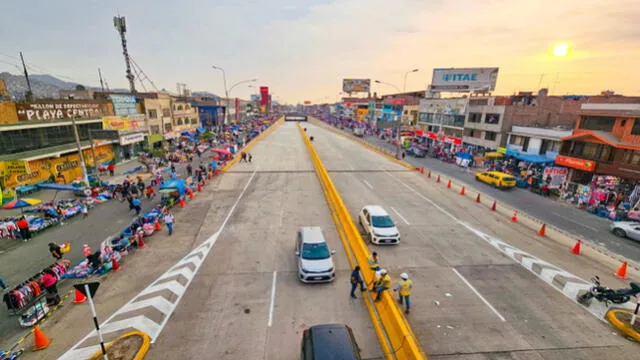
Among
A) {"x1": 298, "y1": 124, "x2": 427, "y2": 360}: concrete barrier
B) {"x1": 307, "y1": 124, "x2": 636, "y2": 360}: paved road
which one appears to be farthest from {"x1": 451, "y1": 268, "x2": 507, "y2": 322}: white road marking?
{"x1": 298, "y1": 124, "x2": 427, "y2": 360}: concrete barrier

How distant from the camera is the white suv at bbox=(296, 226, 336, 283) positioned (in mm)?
11281

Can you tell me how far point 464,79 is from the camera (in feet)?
183

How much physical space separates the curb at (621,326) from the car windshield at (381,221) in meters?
8.71

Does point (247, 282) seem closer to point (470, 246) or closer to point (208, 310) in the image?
point (208, 310)

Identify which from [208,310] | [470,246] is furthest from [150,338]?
[470,246]

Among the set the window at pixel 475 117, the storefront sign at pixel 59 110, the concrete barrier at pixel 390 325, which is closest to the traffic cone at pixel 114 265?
the concrete barrier at pixel 390 325

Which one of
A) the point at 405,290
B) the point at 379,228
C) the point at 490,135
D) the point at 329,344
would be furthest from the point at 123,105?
the point at 490,135

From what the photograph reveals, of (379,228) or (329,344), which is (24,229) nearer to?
(329,344)

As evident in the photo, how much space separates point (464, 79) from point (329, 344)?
205ft

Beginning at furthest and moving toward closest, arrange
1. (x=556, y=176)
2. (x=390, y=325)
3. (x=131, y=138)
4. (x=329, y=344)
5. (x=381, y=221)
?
(x=131, y=138), (x=556, y=176), (x=381, y=221), (x=390, y=325), (x=329, y=344)

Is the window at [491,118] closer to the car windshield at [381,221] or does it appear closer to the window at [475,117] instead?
the window at [475,117]

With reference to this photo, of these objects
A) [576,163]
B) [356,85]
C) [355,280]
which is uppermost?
[356,85]

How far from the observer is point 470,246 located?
49.2 feet

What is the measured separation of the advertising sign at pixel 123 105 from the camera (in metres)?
35.0
